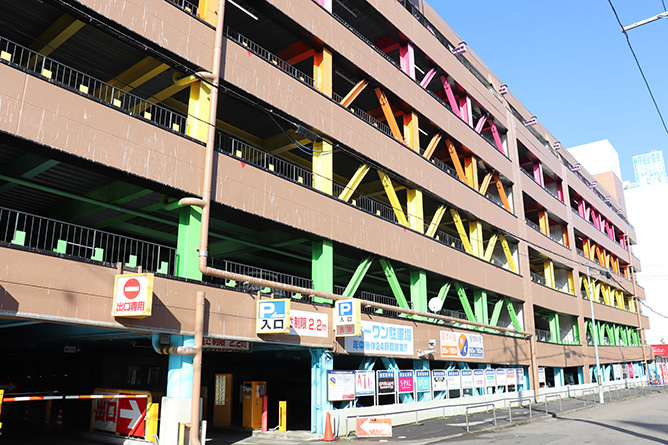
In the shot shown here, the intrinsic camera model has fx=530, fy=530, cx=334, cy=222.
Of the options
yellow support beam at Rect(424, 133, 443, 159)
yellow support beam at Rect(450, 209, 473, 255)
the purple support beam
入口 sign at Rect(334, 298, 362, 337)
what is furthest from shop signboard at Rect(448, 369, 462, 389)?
the purple support beam

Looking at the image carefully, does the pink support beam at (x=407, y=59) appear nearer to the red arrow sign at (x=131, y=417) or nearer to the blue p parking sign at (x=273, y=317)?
the blue p parking sign at (x=273, y=317)

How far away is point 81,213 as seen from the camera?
64.5ft

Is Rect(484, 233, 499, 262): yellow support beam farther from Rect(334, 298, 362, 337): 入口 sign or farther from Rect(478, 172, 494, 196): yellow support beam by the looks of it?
Rect(334, 298, 362, 337): 入口 sign

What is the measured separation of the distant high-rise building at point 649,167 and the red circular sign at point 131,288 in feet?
596

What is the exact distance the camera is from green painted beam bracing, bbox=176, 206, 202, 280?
16.3 metres

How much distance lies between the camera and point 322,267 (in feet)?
69.9

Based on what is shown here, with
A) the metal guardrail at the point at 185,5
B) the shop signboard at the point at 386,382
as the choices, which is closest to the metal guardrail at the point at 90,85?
the metal guardrail at the point at 185,5

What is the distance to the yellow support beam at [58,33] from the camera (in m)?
16.6

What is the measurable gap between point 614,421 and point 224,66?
70.9ft

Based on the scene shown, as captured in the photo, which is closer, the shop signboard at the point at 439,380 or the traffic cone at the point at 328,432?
the traffic cone at the point at 328,432

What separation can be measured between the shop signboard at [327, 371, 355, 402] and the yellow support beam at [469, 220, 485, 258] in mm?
16280

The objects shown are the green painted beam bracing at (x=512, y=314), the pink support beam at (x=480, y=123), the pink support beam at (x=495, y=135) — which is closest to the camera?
the green painted beam bracing at (x=512, y=314)

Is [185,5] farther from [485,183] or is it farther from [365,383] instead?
[485,183]

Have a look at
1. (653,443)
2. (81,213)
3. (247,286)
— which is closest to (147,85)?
(81,213)
